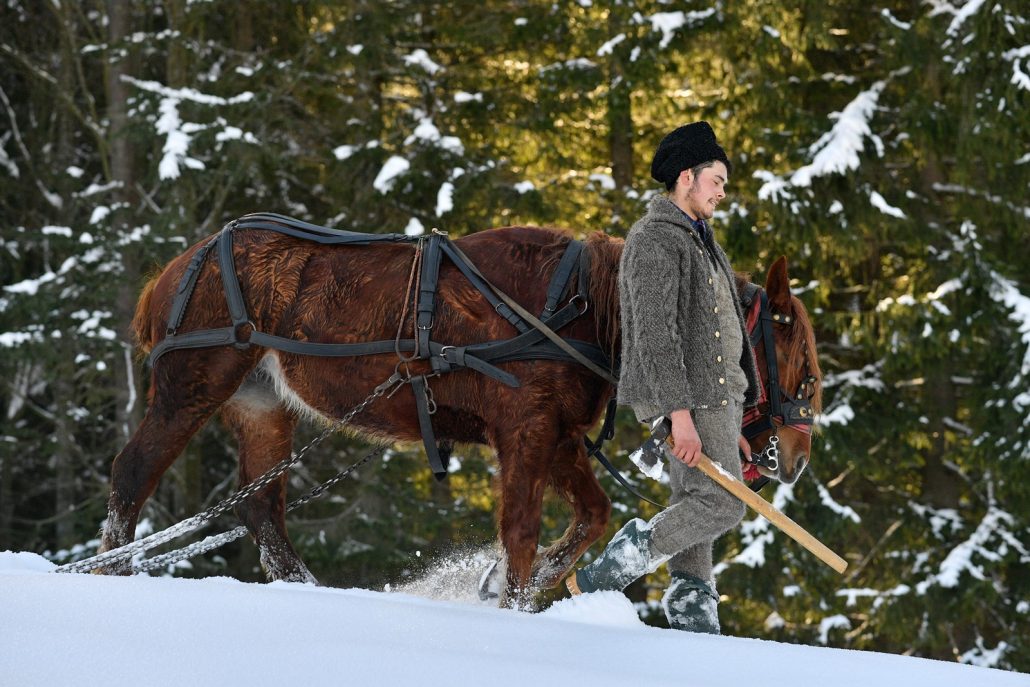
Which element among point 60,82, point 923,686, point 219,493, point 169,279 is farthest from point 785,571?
point 60,82

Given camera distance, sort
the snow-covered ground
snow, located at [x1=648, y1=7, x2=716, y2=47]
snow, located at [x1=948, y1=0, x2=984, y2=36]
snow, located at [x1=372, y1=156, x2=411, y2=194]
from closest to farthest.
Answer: the snow-covered ground
snow, located at [x1=948, y1=0, x2=984, y2=36]
snow, located at [x1=372, y1=156, x2=411, y2=194]
snow, located at [x1=648, y1=7, x2=716, y2=47]

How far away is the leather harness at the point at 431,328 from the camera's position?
507 centimetres

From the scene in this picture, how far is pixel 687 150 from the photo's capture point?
462cm

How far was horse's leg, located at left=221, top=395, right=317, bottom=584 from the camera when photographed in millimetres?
6008

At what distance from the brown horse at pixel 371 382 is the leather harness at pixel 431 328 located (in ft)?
0.15

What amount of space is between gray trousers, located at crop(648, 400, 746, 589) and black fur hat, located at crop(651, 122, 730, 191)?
90cm

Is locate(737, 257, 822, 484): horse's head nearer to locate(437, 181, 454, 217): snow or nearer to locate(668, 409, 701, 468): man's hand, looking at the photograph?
locate(668, 409, 701, 468): man's hand

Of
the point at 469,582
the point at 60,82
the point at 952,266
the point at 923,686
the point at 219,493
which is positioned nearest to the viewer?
the point at 923,686

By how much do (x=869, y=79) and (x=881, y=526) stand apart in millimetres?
4748

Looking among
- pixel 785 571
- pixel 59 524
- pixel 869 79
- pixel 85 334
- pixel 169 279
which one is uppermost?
pixel 169 279

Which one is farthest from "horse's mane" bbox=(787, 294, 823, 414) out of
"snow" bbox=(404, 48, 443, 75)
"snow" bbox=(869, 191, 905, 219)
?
"snow" bbox=(404, 48, 443, 75)

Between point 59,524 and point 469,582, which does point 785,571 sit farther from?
point 59,524

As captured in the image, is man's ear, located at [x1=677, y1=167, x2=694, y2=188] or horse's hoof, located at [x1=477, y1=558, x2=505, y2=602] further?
horse's hoof, located at [x1=477, y1=558, x2=505, y2=602]

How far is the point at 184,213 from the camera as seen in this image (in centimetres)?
1288
